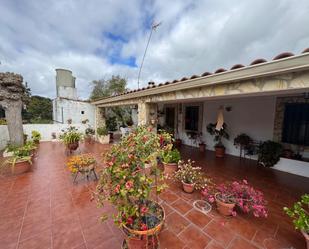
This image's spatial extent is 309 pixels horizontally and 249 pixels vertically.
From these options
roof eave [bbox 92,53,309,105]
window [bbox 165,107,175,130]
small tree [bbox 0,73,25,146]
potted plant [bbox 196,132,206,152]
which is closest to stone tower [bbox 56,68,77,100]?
small tree [bbox 0,73,25,146]

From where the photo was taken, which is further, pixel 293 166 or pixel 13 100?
pixel 13 100

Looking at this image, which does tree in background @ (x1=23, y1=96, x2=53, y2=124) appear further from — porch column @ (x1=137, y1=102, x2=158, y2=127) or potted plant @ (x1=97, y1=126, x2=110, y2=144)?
porch column @ (x1=137, y1=102, x2=158, y2=127)

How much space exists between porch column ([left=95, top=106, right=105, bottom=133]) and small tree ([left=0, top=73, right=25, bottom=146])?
4262 mm

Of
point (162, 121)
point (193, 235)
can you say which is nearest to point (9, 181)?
point (193, 235)

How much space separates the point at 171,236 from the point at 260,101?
5.70 m

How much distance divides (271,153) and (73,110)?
12.9 m

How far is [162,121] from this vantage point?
985cm

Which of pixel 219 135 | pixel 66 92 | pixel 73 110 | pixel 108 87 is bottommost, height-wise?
pixel 219 135

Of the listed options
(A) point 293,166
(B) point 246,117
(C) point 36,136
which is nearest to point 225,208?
(A) point 293,166

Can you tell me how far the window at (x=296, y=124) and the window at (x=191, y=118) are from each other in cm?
363

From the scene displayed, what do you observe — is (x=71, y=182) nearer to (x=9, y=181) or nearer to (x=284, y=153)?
(x=9, y=181)

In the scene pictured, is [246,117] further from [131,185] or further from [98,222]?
[98,222]

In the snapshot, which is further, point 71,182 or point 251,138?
point 251,138

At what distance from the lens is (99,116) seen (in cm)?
976
